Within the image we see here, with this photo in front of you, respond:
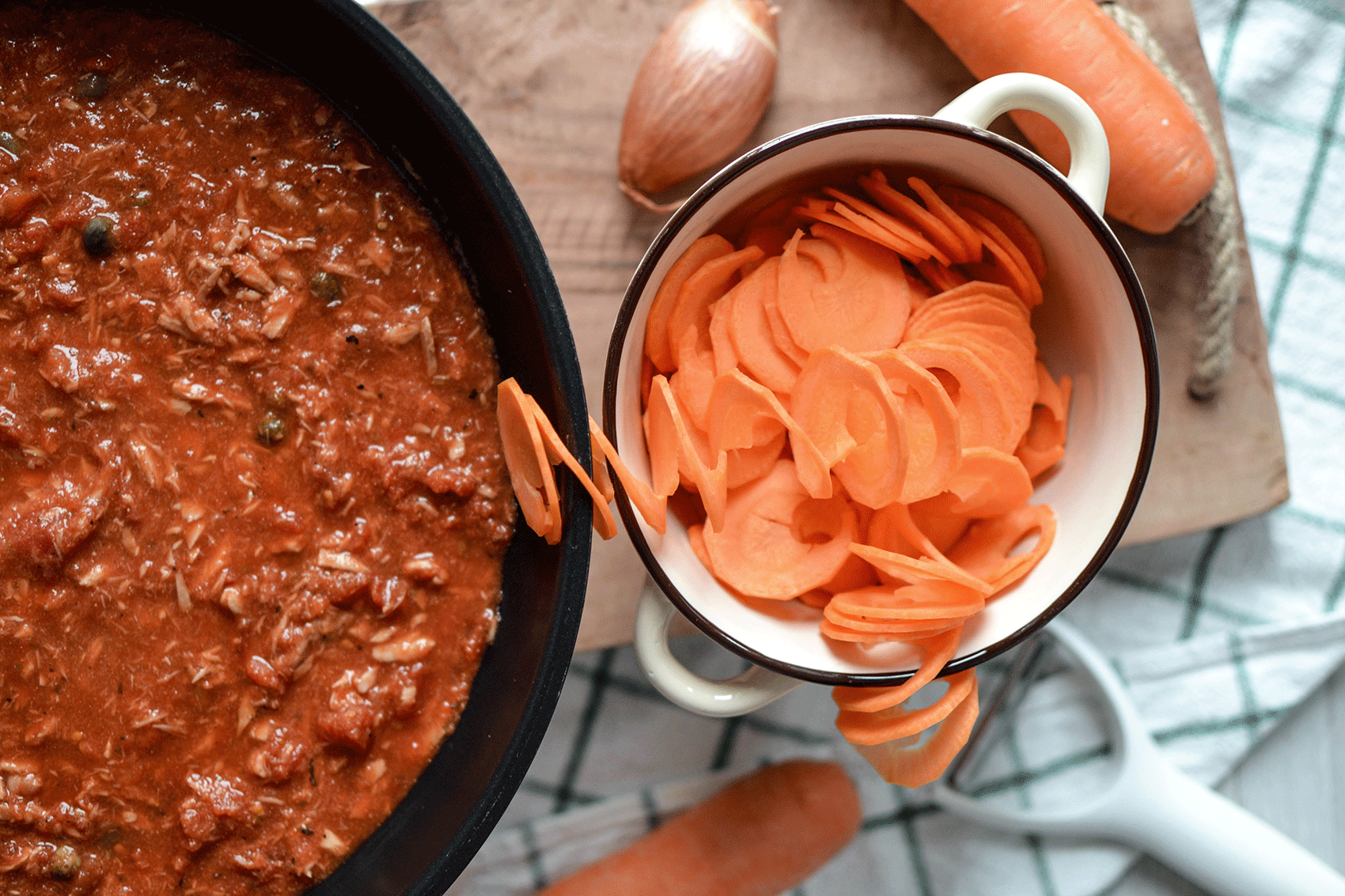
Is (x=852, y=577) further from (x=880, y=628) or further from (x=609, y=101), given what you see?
(x=609, y=101)

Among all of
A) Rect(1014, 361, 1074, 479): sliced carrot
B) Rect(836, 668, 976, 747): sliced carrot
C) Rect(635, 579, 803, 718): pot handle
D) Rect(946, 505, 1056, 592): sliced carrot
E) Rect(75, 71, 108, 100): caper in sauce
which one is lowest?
Rect(836, 668, 976, 747): sliced carrot

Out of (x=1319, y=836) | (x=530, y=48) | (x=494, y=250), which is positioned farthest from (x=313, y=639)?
Answer: (x=1319, y=836)

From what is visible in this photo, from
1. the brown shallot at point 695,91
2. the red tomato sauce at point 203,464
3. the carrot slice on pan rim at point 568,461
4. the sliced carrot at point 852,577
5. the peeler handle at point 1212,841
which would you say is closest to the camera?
the carrot slice on pan rim at point 568,461

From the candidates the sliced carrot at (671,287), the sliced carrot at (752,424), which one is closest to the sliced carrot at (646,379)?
the sliced carrot at (671,287)

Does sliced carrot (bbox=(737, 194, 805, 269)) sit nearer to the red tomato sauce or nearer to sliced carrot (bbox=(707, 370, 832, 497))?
sliced carrot (bbox=(707, 370, 832, 497))

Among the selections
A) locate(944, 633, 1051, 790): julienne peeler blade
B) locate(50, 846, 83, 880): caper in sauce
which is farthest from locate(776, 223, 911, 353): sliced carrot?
locate(50, 846, 83, 880): caper in sauce

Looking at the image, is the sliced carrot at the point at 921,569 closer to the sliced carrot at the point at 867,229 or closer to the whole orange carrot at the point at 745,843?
the sliced carrot at the point at 867,229

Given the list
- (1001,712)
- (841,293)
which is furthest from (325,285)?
(1001,712)
